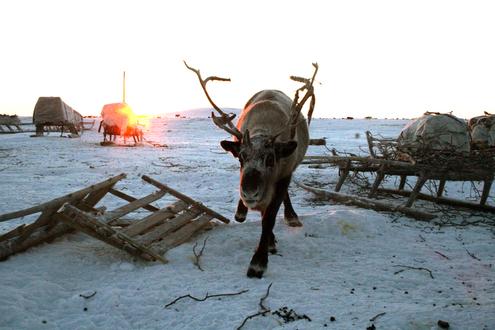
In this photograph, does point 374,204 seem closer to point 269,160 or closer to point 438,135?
point 438,135

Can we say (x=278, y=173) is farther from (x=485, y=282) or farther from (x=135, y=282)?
(x=485, y=282)

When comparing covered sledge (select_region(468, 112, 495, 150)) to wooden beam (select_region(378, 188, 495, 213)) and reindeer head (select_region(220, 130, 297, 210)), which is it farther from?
reindeer head (select_region(220, 130, 297, 210))

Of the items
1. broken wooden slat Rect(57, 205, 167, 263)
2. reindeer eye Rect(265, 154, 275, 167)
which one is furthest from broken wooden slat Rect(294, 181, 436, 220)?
broken wooden slat Rect(57, 205, 167, 263)

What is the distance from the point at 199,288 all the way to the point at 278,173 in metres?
1.60

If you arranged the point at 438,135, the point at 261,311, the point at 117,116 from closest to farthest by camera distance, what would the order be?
the point at 261,311, the point at 438,135, the point at 117,116

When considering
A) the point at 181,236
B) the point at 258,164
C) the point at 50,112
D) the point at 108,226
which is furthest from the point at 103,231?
the point at 50,112

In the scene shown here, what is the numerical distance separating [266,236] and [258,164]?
0.92 meters

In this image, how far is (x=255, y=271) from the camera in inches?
168

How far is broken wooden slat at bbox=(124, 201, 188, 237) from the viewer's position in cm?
495

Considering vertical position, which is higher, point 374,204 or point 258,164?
point 258,164

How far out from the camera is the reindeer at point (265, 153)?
4.10m

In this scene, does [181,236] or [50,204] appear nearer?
[50,204]

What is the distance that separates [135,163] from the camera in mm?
14008

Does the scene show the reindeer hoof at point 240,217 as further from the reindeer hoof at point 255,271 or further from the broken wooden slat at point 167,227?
the reindeer hoof at point 255,271
